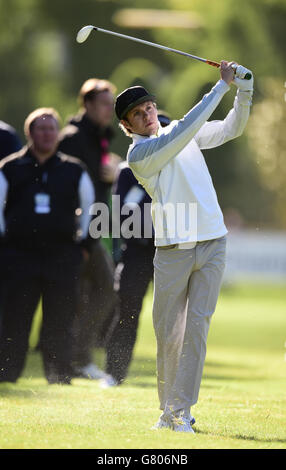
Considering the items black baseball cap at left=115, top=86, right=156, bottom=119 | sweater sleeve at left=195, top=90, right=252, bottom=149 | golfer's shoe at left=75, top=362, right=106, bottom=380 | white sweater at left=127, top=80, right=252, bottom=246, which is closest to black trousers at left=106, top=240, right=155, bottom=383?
golfer's shoe at left=75, top=362, right=106, bottom=380

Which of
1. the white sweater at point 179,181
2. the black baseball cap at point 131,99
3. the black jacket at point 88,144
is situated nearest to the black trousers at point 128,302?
the black jacket at point 88,144

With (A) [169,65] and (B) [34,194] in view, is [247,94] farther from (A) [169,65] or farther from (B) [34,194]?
(A) [169,65]

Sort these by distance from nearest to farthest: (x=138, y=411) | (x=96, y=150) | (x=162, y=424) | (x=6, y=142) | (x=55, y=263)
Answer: (x=162, y=424)
(x=138, y=411)
(x=55, y=263)
(x=6, y=142)
(x=96, y=150)

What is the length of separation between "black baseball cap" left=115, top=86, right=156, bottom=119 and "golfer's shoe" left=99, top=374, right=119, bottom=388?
213 centimetres

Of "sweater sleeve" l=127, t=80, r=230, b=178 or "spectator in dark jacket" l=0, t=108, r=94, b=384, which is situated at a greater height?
"sweater sleeve" l=127, t=80, r=230, b=178

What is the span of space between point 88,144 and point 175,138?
4.05 meters

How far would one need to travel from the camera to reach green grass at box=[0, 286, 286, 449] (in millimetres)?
5891

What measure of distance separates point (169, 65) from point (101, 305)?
3290 centimetres

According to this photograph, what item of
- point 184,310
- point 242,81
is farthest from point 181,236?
point 242,81

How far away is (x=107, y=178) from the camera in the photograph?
1043cm

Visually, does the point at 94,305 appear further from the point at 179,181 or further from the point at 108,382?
the point at 179,181

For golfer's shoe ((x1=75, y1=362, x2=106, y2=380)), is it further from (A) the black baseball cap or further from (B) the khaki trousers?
(A) the black baseball cap

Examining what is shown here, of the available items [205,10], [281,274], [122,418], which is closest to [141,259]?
[122,418]

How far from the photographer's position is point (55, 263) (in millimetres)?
8797
